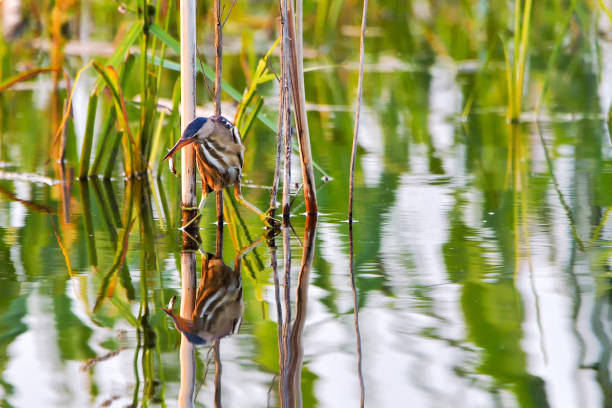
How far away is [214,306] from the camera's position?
1.82 m

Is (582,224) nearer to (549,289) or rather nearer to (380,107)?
(549,289)

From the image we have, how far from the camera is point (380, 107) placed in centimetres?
456

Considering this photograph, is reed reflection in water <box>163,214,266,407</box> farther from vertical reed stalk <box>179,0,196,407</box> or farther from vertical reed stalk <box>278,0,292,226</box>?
vertical reed stalk <box>278,0,292,226</box>

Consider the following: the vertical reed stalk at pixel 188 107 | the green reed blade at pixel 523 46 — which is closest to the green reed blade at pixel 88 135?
the vertical reed stalk at pixel 188 107

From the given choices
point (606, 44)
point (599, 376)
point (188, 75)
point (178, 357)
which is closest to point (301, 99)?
point (188, 75)

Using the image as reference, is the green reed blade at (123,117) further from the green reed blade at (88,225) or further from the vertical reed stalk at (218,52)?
the vertical reed stalk at (218,52)

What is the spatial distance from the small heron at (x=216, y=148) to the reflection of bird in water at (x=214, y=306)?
266 millimetres

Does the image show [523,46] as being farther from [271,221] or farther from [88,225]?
[88,225]

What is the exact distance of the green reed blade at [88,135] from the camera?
2902mm

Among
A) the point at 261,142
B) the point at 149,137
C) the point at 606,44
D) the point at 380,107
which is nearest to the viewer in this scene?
the point at 149,137

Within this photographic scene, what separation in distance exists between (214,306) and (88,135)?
1.32 metres

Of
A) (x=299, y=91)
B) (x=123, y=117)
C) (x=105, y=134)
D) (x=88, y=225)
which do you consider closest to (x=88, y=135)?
(x=105, y=134)

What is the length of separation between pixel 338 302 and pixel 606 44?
5365mm

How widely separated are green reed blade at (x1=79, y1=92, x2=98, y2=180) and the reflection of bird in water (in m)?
0.94
